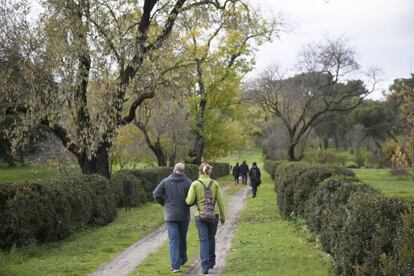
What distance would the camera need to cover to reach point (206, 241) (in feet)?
32.1

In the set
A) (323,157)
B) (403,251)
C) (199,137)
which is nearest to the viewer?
(403,251)

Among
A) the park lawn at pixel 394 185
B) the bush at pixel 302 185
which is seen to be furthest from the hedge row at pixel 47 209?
the park lawn at pixel 394 185

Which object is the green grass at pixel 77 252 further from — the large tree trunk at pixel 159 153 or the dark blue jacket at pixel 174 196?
the large tree trunk at pixel 159 153

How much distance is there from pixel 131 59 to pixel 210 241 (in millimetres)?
11327

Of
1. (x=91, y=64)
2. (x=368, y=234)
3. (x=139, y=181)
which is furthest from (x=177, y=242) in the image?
(x=139, y=181)

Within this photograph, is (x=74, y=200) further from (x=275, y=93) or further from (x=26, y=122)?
(x=275, y=93)

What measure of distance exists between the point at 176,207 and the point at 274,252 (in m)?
2.75

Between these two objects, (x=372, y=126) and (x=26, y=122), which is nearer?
(x=26, y=122)

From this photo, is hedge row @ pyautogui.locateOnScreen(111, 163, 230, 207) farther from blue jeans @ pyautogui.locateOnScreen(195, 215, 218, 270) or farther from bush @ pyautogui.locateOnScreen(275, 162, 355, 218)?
blue jeans @ pyautogui.locateOnScreen(195, 215, 218, 270)

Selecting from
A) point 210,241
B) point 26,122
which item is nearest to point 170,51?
point 26,122

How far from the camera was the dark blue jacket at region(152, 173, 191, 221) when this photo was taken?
10.1 metres

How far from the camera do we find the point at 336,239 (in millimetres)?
8523

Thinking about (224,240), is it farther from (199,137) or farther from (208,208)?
(199,137)

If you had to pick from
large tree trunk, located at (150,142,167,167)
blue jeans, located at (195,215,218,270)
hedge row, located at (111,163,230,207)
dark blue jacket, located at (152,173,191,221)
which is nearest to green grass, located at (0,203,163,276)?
dark blue jacket, located at (152,173,191,221)
